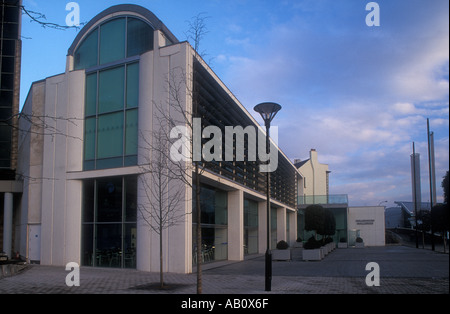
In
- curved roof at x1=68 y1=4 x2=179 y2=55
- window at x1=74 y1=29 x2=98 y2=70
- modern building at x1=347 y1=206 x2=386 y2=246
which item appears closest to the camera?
curved roof at x1=68 y1=4 x2=179 y2=55

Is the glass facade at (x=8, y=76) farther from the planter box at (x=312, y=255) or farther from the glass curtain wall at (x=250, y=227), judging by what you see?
the planter box at (x=312, y=255)

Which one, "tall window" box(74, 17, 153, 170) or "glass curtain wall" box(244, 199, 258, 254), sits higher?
→ "tall window" box(74, 17, 153, 170)

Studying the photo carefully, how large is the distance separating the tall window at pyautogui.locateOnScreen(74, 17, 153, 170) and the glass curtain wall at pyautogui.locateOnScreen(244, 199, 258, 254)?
13.1 metres

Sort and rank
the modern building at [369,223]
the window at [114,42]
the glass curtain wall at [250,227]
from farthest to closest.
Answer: the modern building at [369,223] < the glass curtain wall at [250,227] < the window at [114,42]

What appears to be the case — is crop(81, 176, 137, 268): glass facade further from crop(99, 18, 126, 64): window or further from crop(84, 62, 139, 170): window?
crop(99, 18, 126, 64): window

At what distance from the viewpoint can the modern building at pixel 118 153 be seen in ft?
59.3

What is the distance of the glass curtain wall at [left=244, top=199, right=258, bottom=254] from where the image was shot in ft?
99.8

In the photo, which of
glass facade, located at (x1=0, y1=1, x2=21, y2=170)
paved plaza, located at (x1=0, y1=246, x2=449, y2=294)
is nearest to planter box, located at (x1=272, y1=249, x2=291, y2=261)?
paved plaza, located at (x1=0, y1=246, x2=449, y2=294)

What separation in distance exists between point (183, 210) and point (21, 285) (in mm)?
6674

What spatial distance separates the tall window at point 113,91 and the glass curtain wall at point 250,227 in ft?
43.0

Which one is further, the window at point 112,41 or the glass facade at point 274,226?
the glass facade at point 274,226

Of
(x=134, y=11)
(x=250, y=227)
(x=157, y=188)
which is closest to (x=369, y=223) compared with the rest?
(x=250, y=227)

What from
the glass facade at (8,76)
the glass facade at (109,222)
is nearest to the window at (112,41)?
the glass facade at (109,222)
